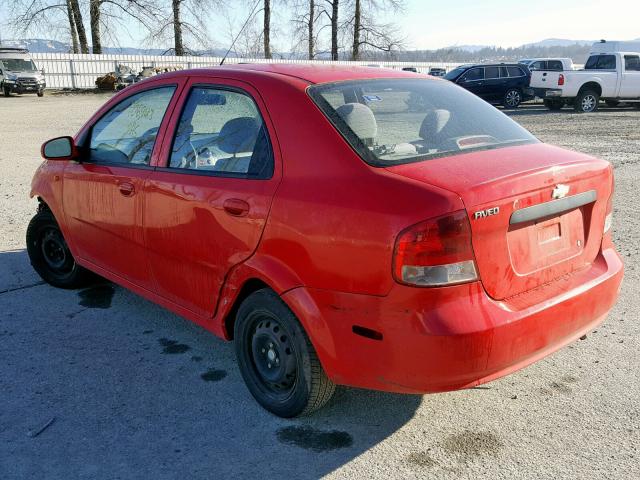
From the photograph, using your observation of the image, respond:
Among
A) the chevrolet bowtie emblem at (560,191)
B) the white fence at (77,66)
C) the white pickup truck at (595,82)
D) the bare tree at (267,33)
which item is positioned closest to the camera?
the chevrolet bowtie emblem at (560,191)

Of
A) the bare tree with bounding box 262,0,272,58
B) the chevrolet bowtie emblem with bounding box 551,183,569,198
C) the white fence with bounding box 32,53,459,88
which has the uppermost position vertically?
the bare tree with bounding box 262,0,272,58

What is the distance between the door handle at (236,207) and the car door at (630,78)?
22362 millimetres

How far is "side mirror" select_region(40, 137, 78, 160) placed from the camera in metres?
4.23

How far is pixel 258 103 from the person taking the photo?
10.3 ft

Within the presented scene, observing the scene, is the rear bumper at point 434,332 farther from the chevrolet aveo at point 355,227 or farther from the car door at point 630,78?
the car door at point 630,78

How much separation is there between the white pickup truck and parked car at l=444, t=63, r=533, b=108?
1839 millimetres

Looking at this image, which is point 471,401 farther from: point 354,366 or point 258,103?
point 258,103

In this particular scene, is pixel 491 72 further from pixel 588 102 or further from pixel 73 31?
pixel 73 31

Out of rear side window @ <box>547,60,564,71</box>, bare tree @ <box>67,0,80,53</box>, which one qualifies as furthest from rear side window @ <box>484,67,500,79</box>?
bare tree @ <box>67,0,80,53</box>

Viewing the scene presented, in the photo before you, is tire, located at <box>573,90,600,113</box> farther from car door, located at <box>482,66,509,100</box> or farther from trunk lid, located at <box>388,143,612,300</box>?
trunk lid, located at <box>388,143,612,300</box>

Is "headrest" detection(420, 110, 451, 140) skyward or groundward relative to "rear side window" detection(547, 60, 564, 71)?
groundward

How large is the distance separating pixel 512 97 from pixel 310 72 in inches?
900

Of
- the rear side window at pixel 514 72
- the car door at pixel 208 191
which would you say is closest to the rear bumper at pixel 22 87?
the rear side window at pixel 514 72

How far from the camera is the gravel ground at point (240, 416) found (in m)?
2.77
